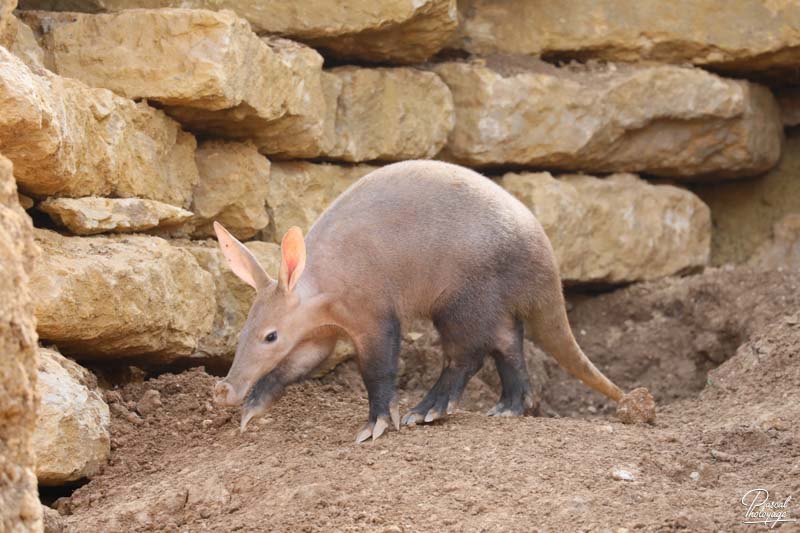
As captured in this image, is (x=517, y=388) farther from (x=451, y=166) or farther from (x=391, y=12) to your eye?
(x=391, y=12)

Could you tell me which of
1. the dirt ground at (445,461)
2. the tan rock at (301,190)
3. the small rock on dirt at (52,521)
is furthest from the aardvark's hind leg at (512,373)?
the small rock on dirt at (52,521)

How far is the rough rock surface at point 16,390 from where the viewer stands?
3146 millimetres

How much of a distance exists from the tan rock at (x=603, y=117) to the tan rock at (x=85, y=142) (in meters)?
2.21

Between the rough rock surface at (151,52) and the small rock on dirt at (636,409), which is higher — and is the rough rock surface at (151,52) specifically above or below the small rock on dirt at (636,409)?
above

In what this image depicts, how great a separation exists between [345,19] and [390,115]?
2.50 feet

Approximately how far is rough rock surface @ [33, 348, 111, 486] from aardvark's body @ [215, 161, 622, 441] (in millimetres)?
671

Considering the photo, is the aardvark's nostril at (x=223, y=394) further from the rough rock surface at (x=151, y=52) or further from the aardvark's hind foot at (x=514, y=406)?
the rough rock surface at (x=151, y=52)

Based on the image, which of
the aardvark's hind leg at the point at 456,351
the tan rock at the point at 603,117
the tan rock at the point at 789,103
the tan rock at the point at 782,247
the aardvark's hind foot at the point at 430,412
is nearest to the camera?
the aardvark's hind foot at the point at 430,412

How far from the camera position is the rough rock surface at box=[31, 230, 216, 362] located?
5422 millimetres

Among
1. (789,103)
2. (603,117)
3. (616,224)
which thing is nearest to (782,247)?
(789,103)

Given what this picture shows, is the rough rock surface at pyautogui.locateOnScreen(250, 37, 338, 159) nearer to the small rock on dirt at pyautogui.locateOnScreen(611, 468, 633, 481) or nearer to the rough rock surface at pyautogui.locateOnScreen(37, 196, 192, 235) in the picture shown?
the rough rock surface at pyautogui.locateOnScreen(37, 196, 192, 235)

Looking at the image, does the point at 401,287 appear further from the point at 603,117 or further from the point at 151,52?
the point at 603,117

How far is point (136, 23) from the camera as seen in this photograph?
620 centimetres

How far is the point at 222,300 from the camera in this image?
6.68 metres
